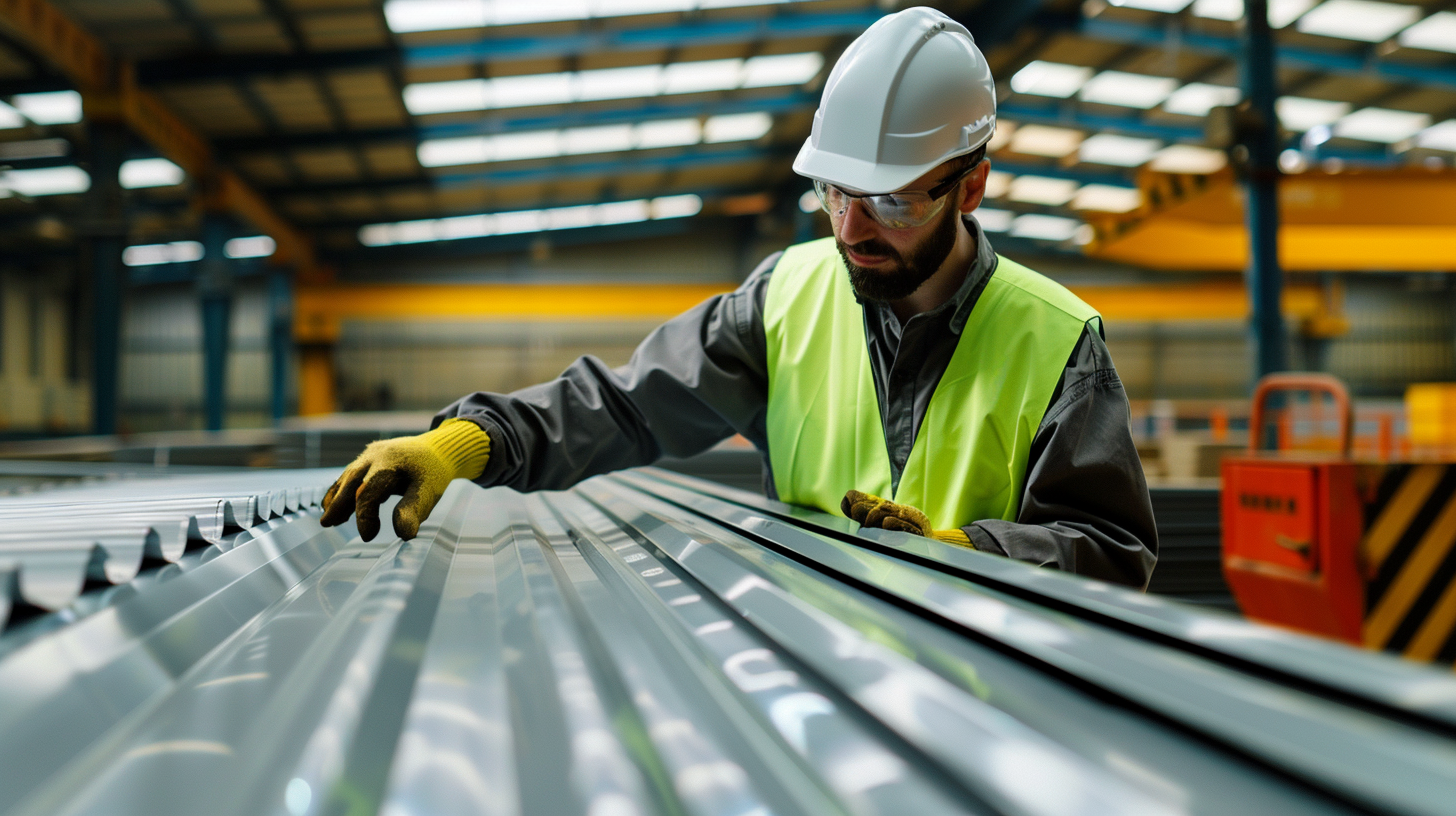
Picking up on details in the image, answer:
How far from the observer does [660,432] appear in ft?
6.68

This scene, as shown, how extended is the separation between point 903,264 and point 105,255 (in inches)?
365

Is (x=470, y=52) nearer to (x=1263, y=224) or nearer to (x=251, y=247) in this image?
(x=1263, y=224)

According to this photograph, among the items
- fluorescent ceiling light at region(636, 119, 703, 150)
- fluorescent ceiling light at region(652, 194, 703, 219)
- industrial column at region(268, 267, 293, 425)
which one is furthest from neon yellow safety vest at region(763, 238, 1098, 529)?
industrial column at region(268, 267, 293, 425)

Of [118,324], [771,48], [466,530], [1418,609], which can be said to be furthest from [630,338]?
[466,530]

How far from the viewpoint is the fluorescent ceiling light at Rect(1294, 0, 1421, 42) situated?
8.66 metres

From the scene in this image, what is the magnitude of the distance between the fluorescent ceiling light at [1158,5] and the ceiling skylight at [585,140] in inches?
181

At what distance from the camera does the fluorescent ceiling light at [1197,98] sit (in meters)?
10.5

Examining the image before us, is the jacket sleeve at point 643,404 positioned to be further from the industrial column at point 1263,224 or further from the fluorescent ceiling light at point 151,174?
the fluorescent ceiling light at point 151,174

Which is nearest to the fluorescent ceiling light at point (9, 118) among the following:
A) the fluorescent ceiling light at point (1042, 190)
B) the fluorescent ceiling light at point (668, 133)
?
the fluorescent ceiling light at point (668, 133)

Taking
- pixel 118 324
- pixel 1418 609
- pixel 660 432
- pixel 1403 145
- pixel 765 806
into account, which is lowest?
pixel 1418 609

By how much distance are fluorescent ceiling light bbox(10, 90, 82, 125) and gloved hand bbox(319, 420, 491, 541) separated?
948 cm

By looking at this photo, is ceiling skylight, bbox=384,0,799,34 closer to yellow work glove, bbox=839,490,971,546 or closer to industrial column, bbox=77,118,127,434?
industrial column, bbox=77,118,127,434

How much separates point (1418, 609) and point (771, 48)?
859 cm

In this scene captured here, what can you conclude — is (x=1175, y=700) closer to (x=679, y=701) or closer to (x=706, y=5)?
(x=679, y=701)
